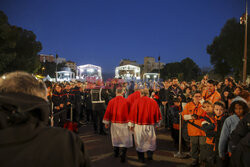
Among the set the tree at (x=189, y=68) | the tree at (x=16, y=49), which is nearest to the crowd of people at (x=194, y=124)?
the tree at (x=16, y=49)

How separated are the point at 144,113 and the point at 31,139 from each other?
188 inches

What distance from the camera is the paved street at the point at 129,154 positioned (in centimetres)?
549

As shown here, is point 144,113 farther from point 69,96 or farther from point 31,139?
point 69,96

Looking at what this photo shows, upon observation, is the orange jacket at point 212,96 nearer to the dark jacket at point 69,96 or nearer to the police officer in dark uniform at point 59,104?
the police officer in dark uniform at point 59,104

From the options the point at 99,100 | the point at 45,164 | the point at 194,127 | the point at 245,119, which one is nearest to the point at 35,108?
the point at 45,164

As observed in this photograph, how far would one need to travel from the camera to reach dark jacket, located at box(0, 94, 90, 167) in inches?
42.1

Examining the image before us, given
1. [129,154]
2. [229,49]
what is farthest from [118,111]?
[229,49]

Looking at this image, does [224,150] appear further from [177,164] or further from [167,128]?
[167,128]

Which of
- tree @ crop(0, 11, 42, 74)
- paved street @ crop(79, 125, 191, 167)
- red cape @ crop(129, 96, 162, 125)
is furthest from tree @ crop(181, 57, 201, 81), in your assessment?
red cape @ crop(129, 96, 162, 125)

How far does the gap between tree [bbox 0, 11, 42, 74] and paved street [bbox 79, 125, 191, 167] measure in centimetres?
2370

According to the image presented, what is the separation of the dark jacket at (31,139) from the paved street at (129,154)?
184 inches

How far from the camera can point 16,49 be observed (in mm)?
37031

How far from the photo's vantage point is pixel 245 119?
2.85m

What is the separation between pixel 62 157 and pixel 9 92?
1.97ft
